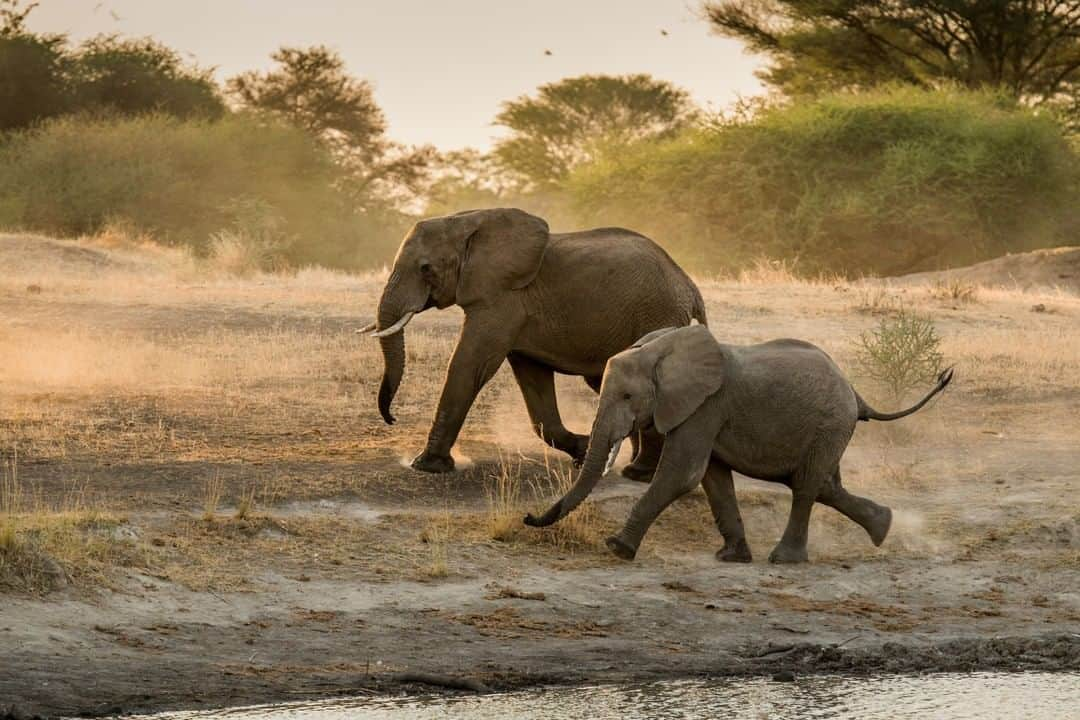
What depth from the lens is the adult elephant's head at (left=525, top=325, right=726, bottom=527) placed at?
937cm

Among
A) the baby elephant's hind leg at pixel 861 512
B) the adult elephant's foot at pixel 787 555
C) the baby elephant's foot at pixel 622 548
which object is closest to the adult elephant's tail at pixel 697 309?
the baby elephant's hind leg at pixel 861 512

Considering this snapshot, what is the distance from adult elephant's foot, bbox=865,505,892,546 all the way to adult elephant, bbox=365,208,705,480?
1743mm

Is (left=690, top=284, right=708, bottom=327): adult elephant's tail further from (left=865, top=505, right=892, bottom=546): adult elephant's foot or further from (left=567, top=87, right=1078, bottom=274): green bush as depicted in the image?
(left=567, top=87, right=1078, bottom=274): green bush

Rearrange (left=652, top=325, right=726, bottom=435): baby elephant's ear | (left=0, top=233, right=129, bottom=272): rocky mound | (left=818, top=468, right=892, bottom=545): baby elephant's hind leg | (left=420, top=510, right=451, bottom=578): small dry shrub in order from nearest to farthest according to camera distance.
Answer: (left=420, top=510, right=451, bottom=578): small dry shrub
(left=652, top=325, right=726, bottom=435): baby elephant's ear
(left=818, top=468, right=892, bottom=545): baby elephant's hind leg
(left=0, top=233, right=129, bottom=272): rocky mound

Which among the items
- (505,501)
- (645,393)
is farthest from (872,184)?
(645,393)

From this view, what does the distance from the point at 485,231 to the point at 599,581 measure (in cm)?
317

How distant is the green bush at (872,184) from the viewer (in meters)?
36.6

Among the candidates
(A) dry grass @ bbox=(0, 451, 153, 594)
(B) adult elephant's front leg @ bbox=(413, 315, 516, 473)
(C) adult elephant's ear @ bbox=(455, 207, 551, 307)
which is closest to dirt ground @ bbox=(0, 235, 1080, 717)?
(A) dry grass @ bbox=(0, 451, 153, 594)

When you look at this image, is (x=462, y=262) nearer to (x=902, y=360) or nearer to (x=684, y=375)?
(x=684, y=375)

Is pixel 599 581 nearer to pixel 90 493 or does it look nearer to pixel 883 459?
→ pixel 90 493

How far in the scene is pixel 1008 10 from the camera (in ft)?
128

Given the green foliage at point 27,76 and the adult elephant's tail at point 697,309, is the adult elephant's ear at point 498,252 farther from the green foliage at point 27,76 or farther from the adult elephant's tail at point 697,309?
the green foliage at point 27,76

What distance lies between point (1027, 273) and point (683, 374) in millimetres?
20831

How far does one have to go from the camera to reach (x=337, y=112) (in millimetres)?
47500
